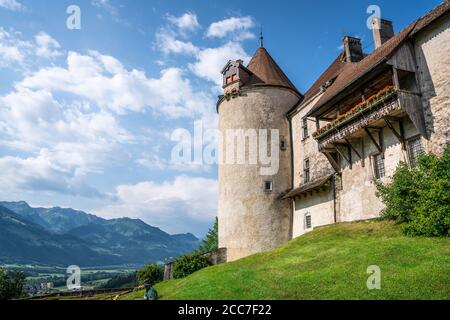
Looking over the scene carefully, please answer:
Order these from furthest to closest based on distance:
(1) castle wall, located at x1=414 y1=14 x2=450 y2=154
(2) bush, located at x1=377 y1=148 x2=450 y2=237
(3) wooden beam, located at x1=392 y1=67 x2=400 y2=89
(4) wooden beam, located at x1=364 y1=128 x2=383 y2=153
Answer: (4) wooden beam, located at x1=364 y1=128 x2=383 y2=153 < (3) wooden beam, located at x1=392 y1=67 x2=400 y2=89 < (1) castle wall, located at x1=414 y1=14 x2=450 y2=154 < (2) bush, located at x1=377 y1=148 x2=450 y2=237

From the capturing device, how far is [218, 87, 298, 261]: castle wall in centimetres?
3175

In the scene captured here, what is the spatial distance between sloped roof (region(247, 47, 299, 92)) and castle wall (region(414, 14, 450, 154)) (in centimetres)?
1596

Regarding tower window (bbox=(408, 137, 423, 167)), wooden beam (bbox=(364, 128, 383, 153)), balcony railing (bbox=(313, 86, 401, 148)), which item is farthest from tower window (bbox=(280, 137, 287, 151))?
tower window (bbox=(408, 137, 423, 167))

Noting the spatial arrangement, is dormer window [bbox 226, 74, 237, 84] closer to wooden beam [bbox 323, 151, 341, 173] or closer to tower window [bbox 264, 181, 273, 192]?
tower window [bbox 264, 181, 273, 192]

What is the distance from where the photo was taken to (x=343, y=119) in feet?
77.2

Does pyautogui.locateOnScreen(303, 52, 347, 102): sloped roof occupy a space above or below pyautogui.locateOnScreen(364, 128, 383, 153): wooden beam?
above

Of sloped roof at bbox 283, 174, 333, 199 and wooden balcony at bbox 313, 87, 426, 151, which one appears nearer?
wooden balcony at bbox 313, 87, 426, 151

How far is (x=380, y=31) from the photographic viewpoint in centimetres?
2830

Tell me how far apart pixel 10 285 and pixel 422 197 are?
202 feet

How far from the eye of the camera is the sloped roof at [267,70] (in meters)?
35.6

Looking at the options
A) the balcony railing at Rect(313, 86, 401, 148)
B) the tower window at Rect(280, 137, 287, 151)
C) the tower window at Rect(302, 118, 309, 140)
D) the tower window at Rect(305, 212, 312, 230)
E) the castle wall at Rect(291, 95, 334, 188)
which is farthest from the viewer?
the tower window at Rect(280, 137, 287, 151)

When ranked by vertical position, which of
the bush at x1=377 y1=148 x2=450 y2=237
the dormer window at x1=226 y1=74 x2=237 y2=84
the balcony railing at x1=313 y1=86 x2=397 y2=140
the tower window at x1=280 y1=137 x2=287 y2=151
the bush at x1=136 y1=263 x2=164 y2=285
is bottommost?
the bush at x1=136 y1=263 x2=164 y2=285

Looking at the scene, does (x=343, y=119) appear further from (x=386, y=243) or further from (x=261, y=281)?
(x=261, y=281)
